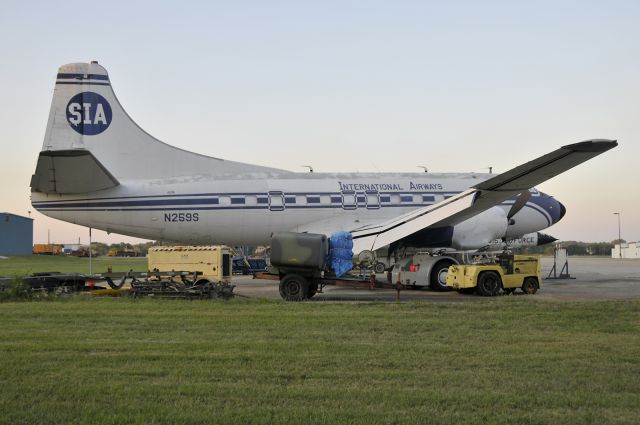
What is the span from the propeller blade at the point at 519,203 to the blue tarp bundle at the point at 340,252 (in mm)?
10598

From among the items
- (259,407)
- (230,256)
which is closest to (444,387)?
(259,407)

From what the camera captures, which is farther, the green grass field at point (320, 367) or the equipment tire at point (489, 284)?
the equipment tire at point (489, 284)

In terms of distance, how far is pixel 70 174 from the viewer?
22.0m

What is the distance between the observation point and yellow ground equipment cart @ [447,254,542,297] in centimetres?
2027

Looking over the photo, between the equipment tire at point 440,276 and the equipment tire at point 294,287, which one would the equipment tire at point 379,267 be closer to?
the equipment tire at point 440,276

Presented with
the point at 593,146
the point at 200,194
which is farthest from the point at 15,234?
the point at 593,146

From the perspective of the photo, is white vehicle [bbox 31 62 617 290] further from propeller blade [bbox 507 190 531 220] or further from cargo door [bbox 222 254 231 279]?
cargo door [bbox 222 254 231 279]

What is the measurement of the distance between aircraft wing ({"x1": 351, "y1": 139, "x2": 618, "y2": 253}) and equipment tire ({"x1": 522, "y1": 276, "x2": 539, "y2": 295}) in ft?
8.74

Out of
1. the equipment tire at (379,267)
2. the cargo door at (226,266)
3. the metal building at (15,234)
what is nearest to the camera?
the cargo door at (226,266)

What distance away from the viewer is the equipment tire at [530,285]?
2103 centimetres

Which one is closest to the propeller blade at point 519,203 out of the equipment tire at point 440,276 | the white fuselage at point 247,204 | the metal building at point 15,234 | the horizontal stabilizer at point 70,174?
the white fuselage at point 247,204

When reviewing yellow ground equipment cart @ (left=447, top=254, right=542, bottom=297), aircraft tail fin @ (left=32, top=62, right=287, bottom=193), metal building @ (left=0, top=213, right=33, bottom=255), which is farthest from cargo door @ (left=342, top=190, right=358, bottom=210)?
metal building @ (left=0, top=213, right=33, bottom=255)

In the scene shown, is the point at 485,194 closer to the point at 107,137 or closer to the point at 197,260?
the point at 197,260

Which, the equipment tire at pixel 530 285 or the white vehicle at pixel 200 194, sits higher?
the white vehicle at pixel 200 194
